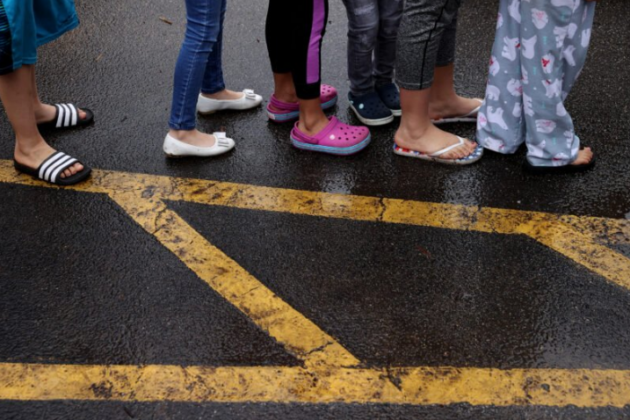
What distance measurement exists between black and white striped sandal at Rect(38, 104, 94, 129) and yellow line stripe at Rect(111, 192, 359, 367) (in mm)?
715

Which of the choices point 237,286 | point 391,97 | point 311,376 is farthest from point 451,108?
point 311,376

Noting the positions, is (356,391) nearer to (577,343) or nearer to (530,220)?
(577,343)

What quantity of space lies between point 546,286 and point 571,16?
44.0 inches

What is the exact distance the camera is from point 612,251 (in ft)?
8.63

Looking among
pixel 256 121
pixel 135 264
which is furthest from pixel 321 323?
pixel 256 121

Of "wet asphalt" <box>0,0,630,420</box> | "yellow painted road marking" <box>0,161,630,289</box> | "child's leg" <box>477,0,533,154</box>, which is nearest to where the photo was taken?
"wet asphalt" <box>0,0,630,420</box>

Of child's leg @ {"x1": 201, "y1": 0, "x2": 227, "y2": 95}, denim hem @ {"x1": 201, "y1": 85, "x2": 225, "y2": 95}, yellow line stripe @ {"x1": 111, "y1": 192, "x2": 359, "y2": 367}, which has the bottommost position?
yellow line stripe @ {"x1": 111, "y1": 192, "x2": 359, "y2": 367}

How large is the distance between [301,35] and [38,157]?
1317mm

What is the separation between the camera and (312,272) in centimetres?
254

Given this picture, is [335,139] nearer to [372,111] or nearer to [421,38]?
[372,111]

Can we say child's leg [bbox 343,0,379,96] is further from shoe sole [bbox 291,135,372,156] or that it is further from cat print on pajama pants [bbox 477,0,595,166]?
cat print on pajama pants [bbox 477,0,595,166]

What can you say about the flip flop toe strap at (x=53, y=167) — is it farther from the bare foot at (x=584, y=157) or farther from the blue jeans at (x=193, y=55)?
the bare foot at (x=584, y=157)

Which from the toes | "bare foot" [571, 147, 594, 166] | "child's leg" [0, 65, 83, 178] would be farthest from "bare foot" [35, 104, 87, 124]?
"bare foot" [571, 147, 594, 166]

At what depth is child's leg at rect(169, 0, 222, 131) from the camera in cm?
296
